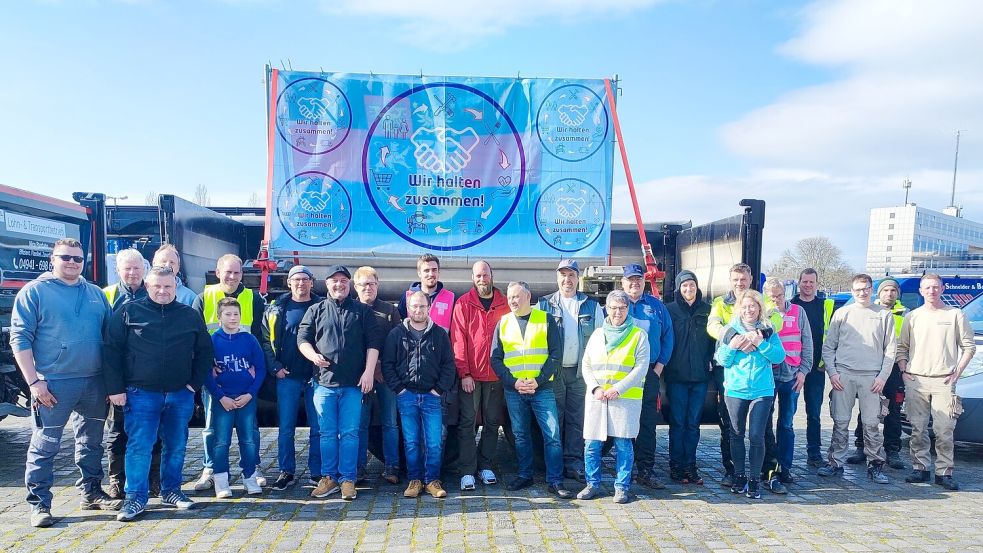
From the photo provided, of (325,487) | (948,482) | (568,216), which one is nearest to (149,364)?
(325,487)

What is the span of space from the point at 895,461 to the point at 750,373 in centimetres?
233

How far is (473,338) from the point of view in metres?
4.62

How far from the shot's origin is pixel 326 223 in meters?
5.82

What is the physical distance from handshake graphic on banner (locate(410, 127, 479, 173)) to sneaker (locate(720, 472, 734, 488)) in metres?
3.65

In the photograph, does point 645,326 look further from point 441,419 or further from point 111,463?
point 111,463

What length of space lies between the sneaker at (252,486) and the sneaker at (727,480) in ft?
11.7

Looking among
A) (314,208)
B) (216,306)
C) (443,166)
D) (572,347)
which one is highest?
(443,166)

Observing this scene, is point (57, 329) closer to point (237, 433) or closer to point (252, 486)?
point (237, 433)

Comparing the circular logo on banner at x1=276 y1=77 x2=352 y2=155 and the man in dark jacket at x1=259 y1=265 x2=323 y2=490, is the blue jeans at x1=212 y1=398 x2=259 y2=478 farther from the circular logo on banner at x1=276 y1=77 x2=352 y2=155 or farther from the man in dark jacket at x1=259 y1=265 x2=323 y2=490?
the circular logo on banner at x1=276 y1=77 x2=352 y2=155

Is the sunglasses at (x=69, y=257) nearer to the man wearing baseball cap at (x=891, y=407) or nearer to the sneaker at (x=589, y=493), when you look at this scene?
the sneaker at (x=589, y=493)

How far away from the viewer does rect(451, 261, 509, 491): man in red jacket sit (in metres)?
4.60

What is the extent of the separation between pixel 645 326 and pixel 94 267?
5.33 metres

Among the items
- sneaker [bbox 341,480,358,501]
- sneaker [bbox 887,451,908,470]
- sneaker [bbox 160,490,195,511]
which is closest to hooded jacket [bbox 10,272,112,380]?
sneaker [bbox 160,490,195,511]

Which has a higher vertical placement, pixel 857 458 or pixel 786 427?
pixel 786 427
